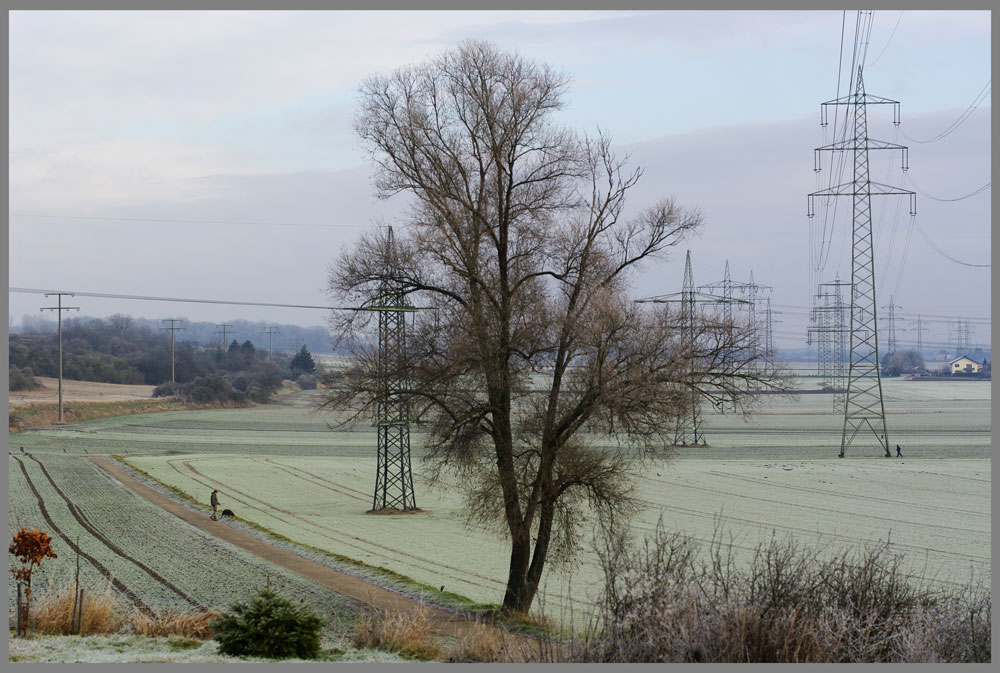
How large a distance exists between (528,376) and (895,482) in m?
31.6

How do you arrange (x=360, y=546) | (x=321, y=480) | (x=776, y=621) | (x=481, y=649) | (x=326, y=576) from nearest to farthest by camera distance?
1. (x=776, y=621)
2. (x=481, y=649)
3. (x=326, y=576)
4. (x=360, y=546)
5. (x=321, y=480)

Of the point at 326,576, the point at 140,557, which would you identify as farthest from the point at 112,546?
the point at 326,576

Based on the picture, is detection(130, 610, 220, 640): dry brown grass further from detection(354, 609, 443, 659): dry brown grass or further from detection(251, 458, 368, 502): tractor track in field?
detection(251, 458, 368, 502): tractor track in field

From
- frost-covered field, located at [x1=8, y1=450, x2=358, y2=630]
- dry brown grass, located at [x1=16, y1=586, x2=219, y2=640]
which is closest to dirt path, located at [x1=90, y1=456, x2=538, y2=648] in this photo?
frost-covered field, located at [x1=8, y1=450, x2=358, y2=630]

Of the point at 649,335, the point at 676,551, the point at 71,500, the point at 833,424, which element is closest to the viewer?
the point at 676,551

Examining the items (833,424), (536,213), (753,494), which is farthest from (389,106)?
(833,424)

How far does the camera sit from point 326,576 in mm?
22047

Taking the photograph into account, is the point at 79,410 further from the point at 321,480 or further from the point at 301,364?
the point at 321,480

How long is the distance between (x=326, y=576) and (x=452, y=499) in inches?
767

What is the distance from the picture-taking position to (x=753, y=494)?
41312 mm

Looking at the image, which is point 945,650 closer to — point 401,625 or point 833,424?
point 401,625

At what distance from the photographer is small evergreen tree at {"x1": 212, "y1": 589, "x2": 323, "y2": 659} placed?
480 inches

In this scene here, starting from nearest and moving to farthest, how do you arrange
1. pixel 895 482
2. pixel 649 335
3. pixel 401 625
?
pixel 401 625 → pixel 649 335 → pixel 895 482

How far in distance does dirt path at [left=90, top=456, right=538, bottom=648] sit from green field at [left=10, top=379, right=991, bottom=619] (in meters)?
0.81
